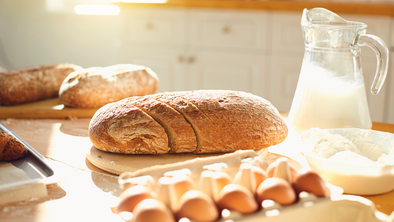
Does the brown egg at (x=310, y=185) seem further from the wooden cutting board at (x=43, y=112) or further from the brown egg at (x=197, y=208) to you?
the wooden cutting board at (x=43, y=112)

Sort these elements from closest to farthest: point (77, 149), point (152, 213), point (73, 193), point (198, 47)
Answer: point (152, 213), point (73, 193), point (77, 149), point (198, 47)

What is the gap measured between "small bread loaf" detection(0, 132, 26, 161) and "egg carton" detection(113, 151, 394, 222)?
0.40 metres

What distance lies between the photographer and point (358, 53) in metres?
0.89

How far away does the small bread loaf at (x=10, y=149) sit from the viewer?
819 mm

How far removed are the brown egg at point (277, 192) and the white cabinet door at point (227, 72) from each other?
6.59 ft

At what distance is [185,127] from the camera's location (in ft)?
2.81

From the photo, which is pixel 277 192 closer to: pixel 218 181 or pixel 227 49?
pixel 218 181

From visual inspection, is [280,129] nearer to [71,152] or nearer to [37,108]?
[71,152]

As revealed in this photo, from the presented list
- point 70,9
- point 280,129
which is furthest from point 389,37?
point 70,9

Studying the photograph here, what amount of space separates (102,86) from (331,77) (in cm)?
81

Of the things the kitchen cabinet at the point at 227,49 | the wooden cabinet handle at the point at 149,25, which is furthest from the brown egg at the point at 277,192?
the wooden cabinet handle at the point at 149,25

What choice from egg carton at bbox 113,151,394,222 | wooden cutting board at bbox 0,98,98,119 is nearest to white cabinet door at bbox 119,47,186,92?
wooden cutting board at bbox 0,98,98,119

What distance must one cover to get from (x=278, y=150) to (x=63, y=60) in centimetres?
320

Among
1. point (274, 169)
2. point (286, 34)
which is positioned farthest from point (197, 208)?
point (286, 34)
